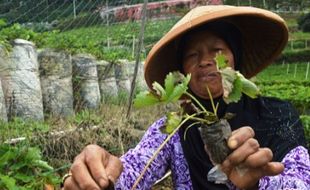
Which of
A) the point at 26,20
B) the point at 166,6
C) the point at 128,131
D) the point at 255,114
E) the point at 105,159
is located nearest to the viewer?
the point at 105,159

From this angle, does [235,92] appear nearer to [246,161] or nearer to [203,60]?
[246,161]

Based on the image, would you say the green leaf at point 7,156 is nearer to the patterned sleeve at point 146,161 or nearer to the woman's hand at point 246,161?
the patterned sleeve at point 146,161

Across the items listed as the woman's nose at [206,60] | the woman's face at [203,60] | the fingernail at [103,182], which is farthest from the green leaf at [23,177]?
the fingernail at [103,182]

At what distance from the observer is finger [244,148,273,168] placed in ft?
3.76

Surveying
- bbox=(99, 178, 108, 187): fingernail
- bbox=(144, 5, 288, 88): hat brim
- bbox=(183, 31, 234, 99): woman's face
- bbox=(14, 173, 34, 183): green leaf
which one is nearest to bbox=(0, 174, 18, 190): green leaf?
bbox=(14, 173, 34, 183): green leaf

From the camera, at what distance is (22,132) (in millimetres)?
4215

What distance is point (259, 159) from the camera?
1.15 metres

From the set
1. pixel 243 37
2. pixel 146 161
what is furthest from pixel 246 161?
pixel 243 37

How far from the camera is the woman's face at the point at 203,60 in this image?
1643 millimetres

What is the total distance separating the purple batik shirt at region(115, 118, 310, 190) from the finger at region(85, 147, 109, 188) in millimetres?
299

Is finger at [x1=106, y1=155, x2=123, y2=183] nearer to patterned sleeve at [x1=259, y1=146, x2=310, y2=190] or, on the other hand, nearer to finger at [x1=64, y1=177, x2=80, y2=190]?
finger at [x1=64, y1=177, x2=80, y2=190]

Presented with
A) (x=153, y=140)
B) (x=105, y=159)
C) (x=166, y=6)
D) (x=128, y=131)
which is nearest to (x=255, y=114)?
(x=153, y=140)

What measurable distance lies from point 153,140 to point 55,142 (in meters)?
2.62

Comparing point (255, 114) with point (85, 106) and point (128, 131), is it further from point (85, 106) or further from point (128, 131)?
point (85, 106)
